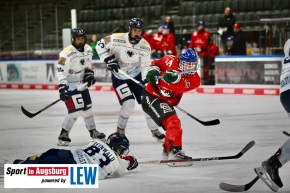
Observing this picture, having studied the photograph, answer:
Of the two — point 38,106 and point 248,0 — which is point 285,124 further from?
point 248,0

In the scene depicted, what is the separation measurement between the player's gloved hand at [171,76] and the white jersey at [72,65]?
2252 mm

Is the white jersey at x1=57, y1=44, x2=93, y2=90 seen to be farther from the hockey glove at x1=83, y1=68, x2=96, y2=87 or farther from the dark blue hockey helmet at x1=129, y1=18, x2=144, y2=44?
the dark blue hockey helmet at x1=129, y1=18, x2=144, y2=44

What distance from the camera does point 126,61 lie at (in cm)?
977

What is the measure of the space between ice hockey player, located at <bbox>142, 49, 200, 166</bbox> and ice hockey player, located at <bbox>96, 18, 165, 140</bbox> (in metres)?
1.69

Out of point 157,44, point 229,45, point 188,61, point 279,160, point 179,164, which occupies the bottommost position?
point 157,44

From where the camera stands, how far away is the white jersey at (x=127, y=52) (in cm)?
977

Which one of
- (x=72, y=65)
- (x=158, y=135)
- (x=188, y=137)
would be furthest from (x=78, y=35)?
(x=188, y=137)

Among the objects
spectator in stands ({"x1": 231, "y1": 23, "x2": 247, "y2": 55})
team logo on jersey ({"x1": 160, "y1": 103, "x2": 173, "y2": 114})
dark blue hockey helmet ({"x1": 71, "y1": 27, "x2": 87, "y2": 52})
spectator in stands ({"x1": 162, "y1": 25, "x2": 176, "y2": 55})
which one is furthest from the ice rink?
spectator in stands ({"x1": 162, "y1": 25, "x2": 176, "y2": 55})

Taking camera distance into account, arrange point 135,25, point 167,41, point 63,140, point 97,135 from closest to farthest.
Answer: point 63,140 < point 135,25 < point 97,135 < point 167,41

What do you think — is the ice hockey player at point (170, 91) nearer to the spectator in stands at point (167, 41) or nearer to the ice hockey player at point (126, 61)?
the ice hockey player at point (126, 61)

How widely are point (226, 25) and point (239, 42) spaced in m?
1.03

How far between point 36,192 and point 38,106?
31.4 ft

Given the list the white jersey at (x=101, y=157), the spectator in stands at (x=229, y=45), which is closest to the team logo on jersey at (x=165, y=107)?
the white jersey at (x=101, y=157)

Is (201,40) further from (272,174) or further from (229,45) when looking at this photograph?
(272,174)
